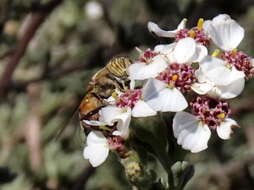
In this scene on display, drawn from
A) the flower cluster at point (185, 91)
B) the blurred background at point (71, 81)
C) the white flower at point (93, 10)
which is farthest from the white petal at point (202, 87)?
the white flower at point (93, 10)

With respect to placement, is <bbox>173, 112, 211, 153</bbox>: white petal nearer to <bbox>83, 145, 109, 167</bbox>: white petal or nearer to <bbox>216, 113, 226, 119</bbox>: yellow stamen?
<bbox>216, 113, 226, 119</bbox>: yellow stamen

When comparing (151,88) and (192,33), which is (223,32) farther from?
(151,88)

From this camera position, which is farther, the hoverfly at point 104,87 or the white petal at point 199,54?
the hoverfly at point 104,87

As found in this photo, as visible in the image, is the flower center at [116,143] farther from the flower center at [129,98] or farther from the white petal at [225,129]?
the white petal at [225,129]

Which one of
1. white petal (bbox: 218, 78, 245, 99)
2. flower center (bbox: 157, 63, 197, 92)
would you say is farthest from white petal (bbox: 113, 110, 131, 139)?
white petal (bbox: 218, 78, 245, 99)

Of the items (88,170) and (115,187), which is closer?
(88,170)

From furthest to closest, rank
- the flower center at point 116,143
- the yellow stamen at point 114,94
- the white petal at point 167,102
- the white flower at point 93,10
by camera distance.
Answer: the white flower at point 93,10, the yellow stamen at point 114,94, the flower center at point 116,143, the white petal at point 167,102

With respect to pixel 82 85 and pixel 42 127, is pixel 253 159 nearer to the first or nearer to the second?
pixel 82 85

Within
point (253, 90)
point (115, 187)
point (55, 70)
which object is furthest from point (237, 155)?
point (55, 70)
